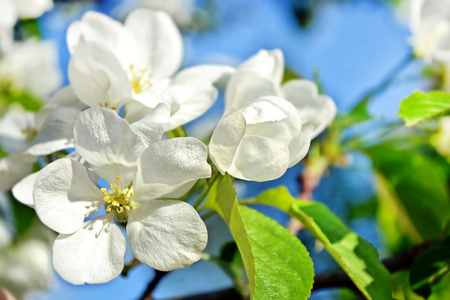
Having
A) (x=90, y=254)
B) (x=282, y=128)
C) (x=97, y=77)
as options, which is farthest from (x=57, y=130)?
(x=282, y=128)

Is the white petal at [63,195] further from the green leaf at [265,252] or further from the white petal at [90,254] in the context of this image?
the green leaf at [265,252]

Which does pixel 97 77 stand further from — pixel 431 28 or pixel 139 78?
pixel 431 28

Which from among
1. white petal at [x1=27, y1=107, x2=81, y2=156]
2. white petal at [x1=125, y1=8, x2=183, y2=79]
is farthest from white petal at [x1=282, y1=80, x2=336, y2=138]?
white petal at [x1=27, y1=107, x2=81, y2=156]

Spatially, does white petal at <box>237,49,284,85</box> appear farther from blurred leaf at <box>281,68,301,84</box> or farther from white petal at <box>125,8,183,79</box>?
blurred leaf at <box>281,68,301,84</box>

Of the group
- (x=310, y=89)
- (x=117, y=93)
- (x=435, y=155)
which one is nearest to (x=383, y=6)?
(x=435, y=155)

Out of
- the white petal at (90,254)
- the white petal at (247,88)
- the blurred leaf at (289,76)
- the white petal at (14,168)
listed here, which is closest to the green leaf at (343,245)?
the white petal at (247,88)

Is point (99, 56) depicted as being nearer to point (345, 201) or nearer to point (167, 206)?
point (167, 206)
